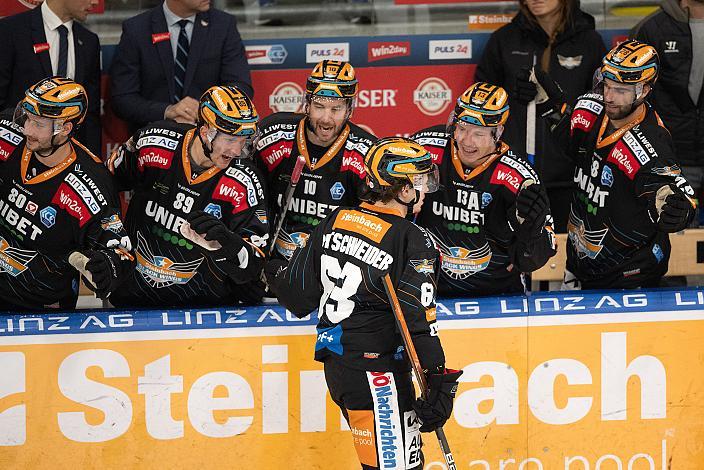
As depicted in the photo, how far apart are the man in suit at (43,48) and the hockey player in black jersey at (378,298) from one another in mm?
2838

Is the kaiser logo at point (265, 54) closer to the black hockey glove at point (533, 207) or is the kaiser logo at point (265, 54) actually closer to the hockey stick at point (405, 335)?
the black hockey glove at point (533, 207)

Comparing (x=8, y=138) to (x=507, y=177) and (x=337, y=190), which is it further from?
(x=507, y=177)

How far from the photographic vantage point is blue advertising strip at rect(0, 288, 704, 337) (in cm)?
591

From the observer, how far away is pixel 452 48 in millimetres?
8367

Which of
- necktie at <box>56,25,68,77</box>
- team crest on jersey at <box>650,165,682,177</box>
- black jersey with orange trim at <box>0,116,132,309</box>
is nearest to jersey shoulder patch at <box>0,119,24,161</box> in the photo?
black jersey with orange trim at <box>0,116,132,309</box>

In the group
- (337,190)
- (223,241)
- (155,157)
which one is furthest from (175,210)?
(337,190)

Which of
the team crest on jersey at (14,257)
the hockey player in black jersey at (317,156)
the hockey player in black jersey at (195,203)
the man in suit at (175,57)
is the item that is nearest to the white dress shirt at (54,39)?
the man in suit at (175,57)

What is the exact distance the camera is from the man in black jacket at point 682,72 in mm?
7570

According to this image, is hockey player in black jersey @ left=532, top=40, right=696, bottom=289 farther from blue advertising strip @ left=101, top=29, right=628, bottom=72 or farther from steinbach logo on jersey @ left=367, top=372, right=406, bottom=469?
steinbach logo on jersey @ left=367, top=372, right=406, bottom=469

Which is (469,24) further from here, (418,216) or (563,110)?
(418,216)

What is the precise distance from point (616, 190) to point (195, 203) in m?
2.32

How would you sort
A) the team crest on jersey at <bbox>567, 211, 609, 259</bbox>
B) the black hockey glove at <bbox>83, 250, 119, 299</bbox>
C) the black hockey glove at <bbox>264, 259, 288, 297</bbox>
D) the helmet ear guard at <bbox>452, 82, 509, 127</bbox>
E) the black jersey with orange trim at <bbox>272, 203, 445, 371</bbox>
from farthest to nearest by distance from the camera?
the team crest on jersey at <bbox>567, 211, 609, 259</bbox>, the helmet ear guard at <bbox>452, 82, 509, 127</bbox>, the black hockey glove at <bbox>264, 259, 288, 297</bbox>, the black hockey glove at <bbox>83, 250, 119, 299</bbox>, the black jersey with orange trim at <bbox>272, 203, 445, 371</bbox>

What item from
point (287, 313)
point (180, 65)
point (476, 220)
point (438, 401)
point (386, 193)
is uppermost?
point (180, 65)

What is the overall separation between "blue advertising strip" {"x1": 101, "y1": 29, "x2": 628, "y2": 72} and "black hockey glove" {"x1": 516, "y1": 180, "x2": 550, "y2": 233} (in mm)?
2501
